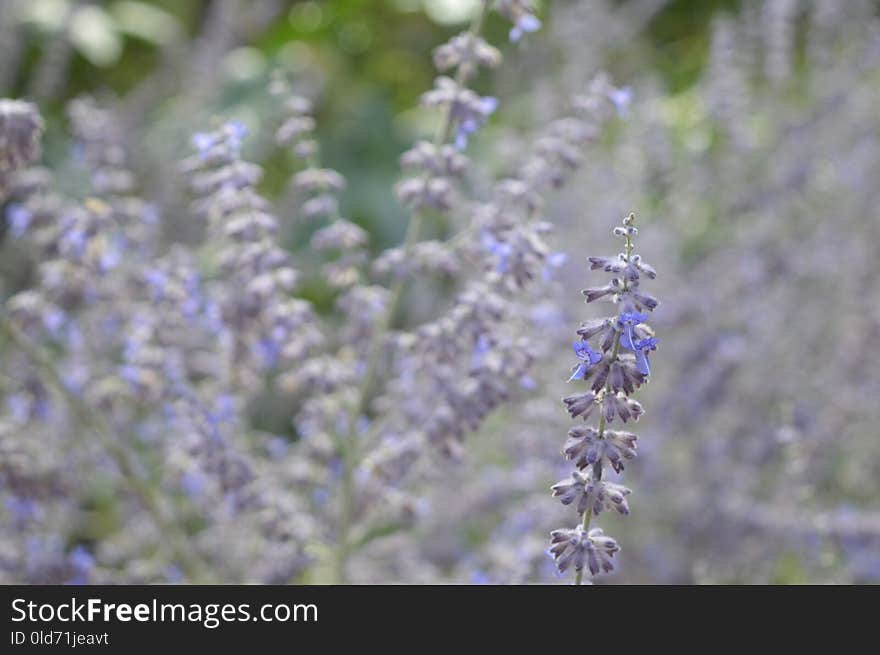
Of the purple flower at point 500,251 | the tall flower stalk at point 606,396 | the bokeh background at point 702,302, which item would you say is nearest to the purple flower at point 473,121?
the purple flower at point 500,251

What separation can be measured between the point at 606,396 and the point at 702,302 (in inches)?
107

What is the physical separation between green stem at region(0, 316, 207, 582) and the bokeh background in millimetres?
202

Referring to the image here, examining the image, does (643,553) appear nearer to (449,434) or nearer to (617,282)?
(449,434)

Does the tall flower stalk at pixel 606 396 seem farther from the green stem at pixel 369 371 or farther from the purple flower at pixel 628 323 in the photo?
the green stem at pixel 369 371

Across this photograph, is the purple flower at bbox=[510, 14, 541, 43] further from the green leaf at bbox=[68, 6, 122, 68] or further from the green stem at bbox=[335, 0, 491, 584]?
the green leaf at bbox=[68, 6, 122, 68]

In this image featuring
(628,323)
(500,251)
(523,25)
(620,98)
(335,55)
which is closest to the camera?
(628,323)

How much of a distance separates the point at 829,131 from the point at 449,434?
287 centimetres

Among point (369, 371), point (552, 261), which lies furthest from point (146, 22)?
point (552, 261)

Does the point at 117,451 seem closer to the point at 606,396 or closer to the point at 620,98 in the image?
the point at 620,98

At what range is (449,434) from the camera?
2578 millimetres

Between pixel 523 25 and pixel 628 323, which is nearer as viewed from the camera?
pixel 628 323

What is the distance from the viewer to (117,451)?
2.87 meters

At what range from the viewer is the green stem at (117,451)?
2.69 metres

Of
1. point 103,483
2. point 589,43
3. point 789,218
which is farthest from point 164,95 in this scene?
point 789,218
